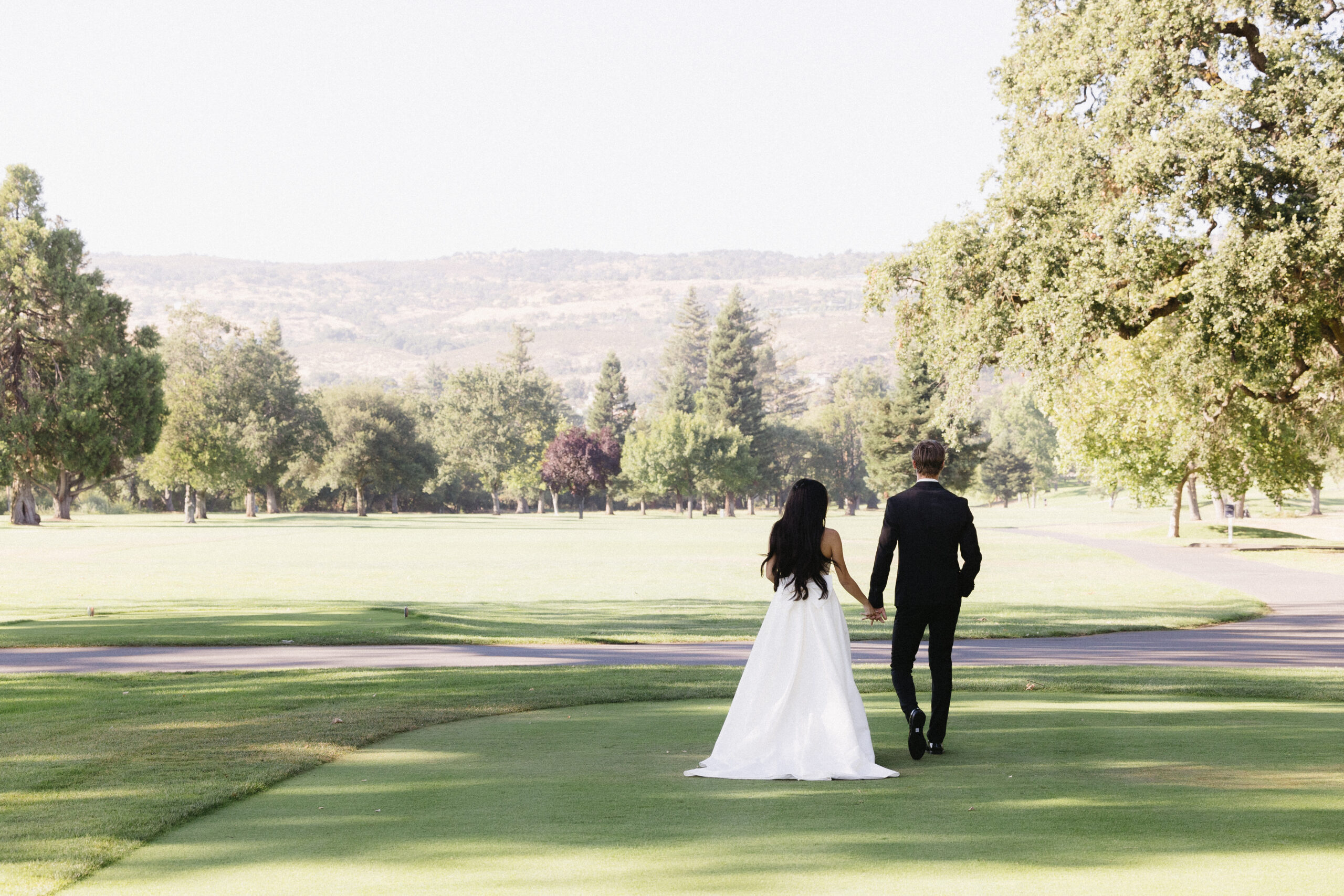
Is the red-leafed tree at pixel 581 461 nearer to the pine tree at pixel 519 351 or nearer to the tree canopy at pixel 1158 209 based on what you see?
the pine tree at pixel 519 351

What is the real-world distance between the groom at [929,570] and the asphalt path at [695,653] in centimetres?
678

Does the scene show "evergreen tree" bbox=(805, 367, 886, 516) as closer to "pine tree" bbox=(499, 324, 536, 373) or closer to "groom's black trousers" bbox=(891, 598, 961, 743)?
"pine tree" bbox=(499, 324, 536, 373)

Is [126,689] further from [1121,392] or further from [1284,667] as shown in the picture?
[1121,392]

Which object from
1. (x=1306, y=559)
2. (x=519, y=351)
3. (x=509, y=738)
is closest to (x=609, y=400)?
(x=519, y=351)

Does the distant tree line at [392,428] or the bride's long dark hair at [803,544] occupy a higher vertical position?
the distant tree line at [392,428]

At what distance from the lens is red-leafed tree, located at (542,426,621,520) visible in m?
124

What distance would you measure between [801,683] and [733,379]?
123 meters

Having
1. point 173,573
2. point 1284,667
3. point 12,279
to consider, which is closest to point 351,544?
point 173,573

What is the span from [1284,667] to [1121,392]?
3039 centimetres

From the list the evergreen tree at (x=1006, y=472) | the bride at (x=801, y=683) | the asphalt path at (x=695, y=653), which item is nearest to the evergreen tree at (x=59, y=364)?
the asphalt path at (x=695, y=653)

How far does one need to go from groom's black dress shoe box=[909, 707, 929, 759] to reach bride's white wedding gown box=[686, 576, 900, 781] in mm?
435

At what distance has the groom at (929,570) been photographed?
26.3 feet

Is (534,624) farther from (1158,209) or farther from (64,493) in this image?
(64,493)

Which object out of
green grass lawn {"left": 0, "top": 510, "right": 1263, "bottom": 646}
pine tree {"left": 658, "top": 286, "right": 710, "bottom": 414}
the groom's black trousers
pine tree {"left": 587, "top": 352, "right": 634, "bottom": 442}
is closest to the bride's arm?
the groom's black trousers
